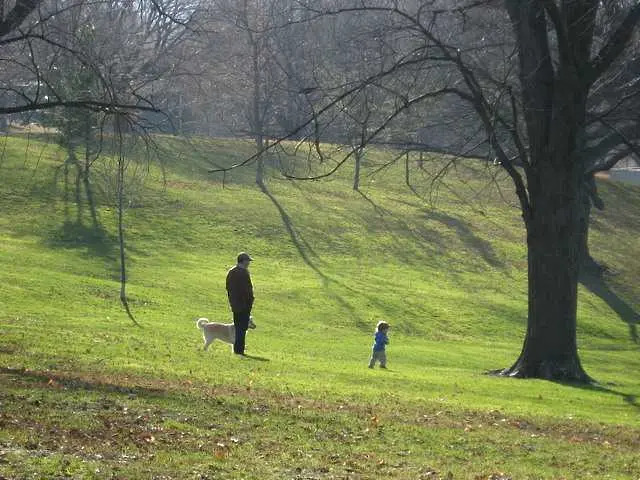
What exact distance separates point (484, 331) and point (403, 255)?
13.0 metres

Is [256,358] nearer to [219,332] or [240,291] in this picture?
[219,332]

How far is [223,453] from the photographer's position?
9.94 m

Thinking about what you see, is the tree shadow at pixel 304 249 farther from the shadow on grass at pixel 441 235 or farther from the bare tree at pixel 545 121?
the bare tree at pixel 545 121

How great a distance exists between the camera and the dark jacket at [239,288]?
65.4 feet

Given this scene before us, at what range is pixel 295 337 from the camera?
3023 cm

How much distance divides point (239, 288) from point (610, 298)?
31514mm

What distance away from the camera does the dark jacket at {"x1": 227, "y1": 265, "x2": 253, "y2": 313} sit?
19922 mm

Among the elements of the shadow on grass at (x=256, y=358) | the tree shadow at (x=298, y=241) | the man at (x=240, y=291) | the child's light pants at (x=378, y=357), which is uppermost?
the tree shadow at (x=298, y=241)

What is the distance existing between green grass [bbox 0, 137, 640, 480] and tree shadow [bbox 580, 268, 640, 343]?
327 millimetres

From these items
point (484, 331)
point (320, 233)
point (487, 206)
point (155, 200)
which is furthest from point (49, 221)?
point (487, 206)

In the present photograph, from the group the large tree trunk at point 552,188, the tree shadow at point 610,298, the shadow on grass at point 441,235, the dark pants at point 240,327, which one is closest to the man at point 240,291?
the dark pants at point 240,327

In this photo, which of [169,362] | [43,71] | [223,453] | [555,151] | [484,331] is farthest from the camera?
[484,331]

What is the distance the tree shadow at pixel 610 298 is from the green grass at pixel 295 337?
0.33 meters

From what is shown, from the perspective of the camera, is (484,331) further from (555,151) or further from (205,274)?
(555,151)
